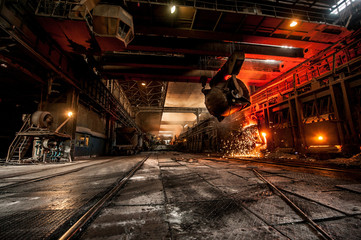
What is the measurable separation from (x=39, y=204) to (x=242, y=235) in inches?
72.3

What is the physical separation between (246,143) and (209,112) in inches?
204

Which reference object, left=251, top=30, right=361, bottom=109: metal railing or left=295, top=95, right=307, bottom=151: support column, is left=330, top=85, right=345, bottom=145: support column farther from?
left=295, top=95, right=307, bottom=151: support column

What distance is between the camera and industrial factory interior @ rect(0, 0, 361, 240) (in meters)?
1.09

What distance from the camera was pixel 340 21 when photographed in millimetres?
5316

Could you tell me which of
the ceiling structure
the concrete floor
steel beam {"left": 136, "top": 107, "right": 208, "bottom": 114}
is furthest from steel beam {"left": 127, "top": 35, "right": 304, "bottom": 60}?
steel beam {"left": 136, "top": 107, "right": 208, "bottom": 114}

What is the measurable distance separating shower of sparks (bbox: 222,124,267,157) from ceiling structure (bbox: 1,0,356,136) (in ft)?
10.6

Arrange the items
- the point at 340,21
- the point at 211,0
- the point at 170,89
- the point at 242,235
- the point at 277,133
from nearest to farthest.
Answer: the point at 242,235
the point at 211,0
the point at 340,21
the point at 277,133
the point at 170,89

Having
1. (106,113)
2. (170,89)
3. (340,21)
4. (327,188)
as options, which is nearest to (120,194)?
(327,188)

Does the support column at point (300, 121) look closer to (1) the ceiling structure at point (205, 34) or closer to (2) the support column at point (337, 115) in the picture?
(2) the support column at point (337, 115)

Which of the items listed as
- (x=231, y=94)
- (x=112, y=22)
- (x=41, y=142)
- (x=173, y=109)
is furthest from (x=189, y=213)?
(x=173, y=109)

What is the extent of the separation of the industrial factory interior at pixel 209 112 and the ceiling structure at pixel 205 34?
1.9 inches

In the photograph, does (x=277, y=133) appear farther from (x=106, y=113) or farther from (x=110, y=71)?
(x=106, y=113)

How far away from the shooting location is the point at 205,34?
5285mm

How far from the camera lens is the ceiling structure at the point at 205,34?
471 centimetres
